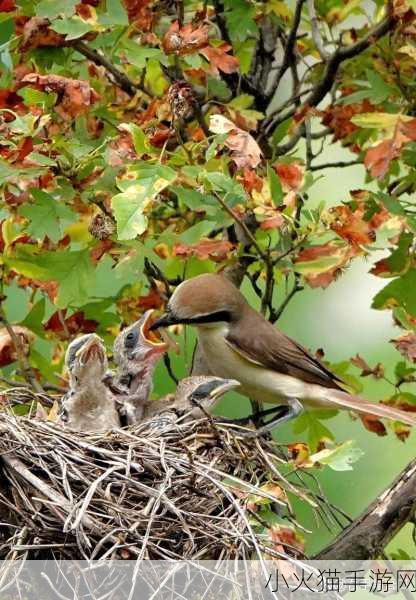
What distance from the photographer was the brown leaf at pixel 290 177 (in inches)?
160

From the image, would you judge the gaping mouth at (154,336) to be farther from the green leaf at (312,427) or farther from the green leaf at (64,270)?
the green leaf at (312,427)

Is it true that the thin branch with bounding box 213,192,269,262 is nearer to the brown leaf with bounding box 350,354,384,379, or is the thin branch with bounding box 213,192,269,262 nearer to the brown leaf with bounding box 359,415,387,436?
the brown leaf with bounding box 350,354,384,379

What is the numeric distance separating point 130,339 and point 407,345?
2.64 ft

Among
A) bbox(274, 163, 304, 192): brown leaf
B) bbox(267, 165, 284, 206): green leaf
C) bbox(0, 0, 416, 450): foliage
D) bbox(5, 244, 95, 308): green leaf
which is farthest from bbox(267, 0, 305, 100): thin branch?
bbox(5, 244, 95, 308): green leaf

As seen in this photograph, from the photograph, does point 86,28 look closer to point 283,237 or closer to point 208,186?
point 208,186

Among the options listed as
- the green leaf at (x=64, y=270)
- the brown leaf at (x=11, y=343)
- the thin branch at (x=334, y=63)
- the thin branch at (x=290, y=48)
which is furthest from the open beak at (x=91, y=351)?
the thin branch at (x=290, y=48)

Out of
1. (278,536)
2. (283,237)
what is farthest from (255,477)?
(283,237)

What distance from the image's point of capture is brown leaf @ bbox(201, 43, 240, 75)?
4.13 metres

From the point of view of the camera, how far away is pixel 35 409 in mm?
4047

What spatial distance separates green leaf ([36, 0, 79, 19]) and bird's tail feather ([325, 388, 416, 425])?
1372 mm

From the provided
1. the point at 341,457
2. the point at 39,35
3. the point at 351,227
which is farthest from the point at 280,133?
the point at 341,457

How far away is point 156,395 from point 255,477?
90 centimetres

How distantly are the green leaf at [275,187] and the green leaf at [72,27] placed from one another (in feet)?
1.92

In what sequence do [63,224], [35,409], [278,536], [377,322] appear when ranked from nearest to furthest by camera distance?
[278,536] → [35,409] → [63,224] → [377,322]
